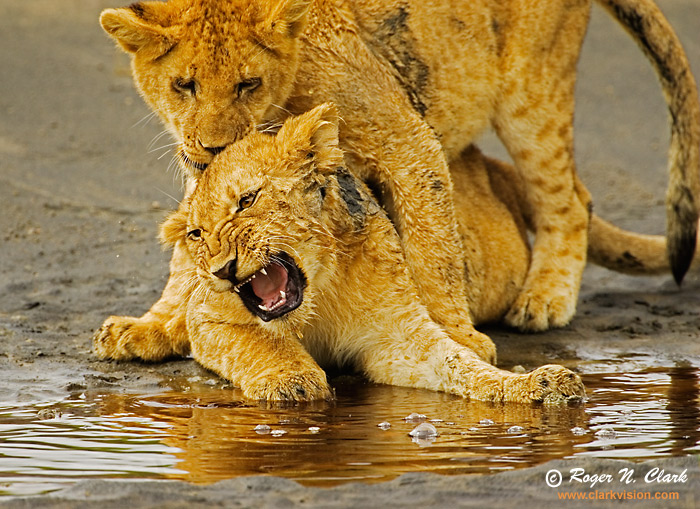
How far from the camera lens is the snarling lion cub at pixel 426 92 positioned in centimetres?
585

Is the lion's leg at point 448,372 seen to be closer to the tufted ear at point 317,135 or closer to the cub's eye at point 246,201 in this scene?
the tufted ear at point 317,135

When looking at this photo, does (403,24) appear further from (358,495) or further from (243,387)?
(358,495)

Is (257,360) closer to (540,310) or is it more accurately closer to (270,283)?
(270,283)

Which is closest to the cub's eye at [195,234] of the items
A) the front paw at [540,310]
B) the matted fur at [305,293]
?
the matted fur at [305,293]

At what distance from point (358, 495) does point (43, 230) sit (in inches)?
212

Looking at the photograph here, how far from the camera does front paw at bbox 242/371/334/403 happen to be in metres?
5.43

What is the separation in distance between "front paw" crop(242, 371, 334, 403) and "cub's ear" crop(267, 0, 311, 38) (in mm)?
1606

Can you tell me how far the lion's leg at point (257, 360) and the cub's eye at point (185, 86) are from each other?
0.94 metres

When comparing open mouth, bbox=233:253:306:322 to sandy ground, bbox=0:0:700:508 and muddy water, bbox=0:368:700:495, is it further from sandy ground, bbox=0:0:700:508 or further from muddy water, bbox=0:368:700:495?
sandy ground, bbox=0:0:700:508

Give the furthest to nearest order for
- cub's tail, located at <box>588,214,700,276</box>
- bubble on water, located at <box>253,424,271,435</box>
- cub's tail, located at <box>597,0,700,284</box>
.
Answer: cub's tail, located at <box>588,214,700,276</box>, cub's tail, located at <box>597,0,700,284</box>, bubble on water, located at <box>253,424,271,435</box>

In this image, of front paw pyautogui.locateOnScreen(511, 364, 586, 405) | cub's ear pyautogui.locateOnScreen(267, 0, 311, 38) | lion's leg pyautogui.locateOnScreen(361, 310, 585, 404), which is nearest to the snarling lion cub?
cub's ear pyautogui.locateOnScreen(267, 0, 311, 38)

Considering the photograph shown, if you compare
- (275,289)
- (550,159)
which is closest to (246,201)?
(275,289)

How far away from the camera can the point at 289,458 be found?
14.6ft

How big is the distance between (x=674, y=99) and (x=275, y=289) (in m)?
3.59
